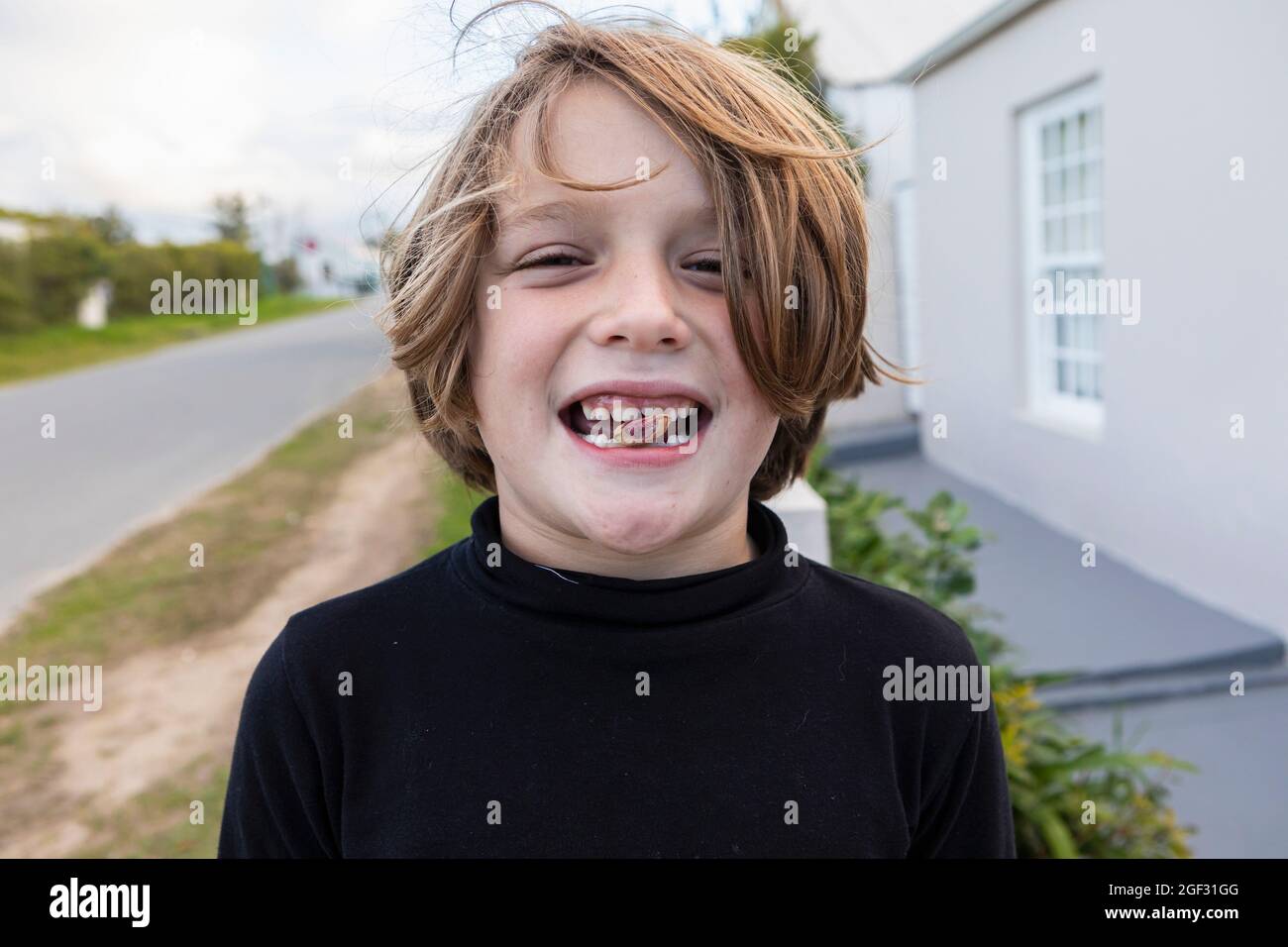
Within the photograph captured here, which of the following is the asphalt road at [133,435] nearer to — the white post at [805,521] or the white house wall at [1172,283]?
the white post at [805,521]

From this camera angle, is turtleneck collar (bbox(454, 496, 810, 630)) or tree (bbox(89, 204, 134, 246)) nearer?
turtleneck collar (bbox(454, 496, 810, 630))

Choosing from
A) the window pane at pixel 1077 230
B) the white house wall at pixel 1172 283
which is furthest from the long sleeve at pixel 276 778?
the window pane at pixel 1077 230

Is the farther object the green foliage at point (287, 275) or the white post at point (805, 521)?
the green foliage at point (287, 275)

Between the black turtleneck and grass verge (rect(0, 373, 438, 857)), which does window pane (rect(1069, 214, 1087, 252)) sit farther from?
the black turtleneck

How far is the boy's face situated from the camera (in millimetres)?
1137

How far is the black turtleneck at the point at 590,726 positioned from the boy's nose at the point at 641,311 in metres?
0.30

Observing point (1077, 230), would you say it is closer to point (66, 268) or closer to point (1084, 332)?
point (1084, 332)

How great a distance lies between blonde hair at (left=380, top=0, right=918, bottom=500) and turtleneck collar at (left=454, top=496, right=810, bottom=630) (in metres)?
0.20

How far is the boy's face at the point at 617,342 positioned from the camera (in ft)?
3.73

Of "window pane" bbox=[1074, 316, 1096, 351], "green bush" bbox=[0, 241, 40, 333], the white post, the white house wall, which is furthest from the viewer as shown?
"green bush" bbox=[0, 241, 40, 333]

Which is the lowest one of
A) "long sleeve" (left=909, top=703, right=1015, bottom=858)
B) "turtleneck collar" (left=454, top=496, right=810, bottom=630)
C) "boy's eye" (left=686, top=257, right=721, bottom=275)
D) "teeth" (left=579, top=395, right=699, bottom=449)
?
"long sleeve" (left=909, top=703, right=1015, bottom=858)

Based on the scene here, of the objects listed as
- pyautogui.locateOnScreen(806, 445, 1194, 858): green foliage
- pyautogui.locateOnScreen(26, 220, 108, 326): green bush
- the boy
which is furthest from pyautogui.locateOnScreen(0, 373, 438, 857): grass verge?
pyautogui.locateOnScreen(26, 220, 108, 326): green bush
